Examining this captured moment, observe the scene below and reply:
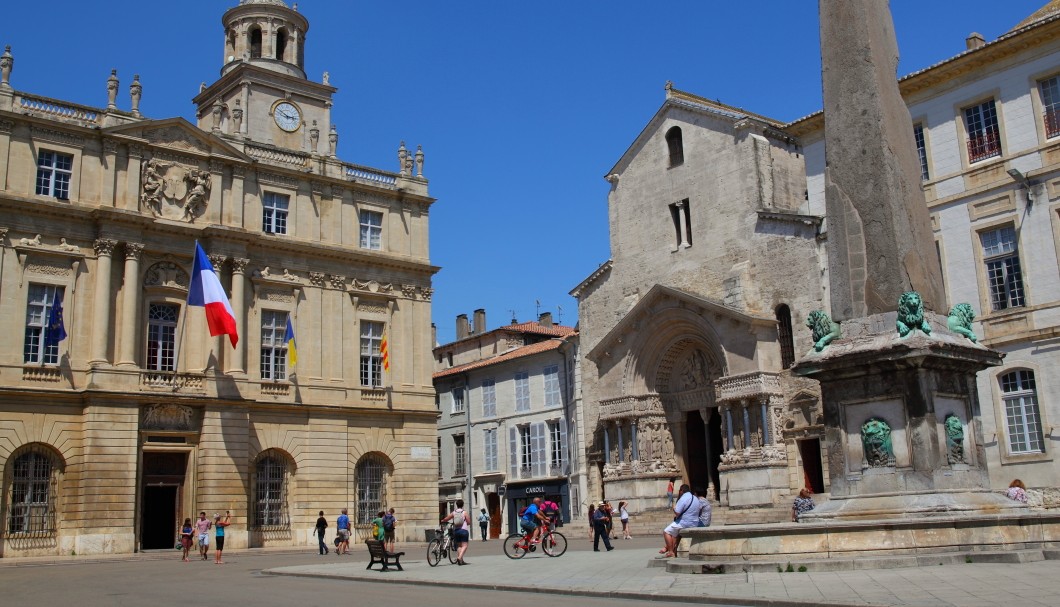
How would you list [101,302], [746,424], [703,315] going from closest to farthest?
[101,302] → [746,424] → [703,315]

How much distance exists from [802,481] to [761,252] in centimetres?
706

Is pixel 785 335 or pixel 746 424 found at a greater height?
pixel 785 335

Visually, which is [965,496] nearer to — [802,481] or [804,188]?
[802,481]

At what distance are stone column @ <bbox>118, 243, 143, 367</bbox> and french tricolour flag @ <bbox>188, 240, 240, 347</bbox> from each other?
5.30 ft

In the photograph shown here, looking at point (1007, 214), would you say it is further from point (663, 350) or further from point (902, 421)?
point (902, 421)

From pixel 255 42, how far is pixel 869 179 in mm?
32178

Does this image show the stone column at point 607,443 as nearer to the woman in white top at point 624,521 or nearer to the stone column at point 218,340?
the woman in white top at point 624,521

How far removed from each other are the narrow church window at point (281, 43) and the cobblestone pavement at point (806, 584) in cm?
2910

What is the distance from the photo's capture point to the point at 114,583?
16812 millimetres

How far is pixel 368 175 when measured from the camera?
116 ft

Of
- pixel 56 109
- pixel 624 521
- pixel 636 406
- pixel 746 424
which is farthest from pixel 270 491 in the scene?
pixel 746 424

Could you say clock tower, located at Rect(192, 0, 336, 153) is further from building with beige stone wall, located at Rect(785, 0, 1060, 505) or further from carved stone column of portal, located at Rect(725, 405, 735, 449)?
building with beige stone wall, located at Rect(785, 0, 1060, 505)

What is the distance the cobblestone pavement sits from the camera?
8.88 m

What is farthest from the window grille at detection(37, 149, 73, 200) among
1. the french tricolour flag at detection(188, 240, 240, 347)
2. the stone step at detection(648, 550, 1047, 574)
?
the stone step at detection(648, 550, 1047, 574)
